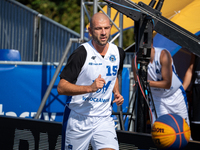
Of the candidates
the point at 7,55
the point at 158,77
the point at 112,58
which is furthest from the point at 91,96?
the point at 7,55

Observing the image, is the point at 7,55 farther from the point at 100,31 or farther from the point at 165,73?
the point at 100,31

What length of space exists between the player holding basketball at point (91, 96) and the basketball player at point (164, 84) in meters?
1.39

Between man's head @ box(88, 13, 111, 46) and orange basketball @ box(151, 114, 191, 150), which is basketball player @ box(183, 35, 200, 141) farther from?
man's head @ box(88, 13, 111, 46)

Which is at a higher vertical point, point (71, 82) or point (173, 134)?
point (71, 82)

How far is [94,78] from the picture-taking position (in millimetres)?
3158

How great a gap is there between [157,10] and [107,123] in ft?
4.39

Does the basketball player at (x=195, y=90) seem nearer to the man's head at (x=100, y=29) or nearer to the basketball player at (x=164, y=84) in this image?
the basketball player at (x=164, y=84)

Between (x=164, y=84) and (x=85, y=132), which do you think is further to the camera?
(x=164, y=84)

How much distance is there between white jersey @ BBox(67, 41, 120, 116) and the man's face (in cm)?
14

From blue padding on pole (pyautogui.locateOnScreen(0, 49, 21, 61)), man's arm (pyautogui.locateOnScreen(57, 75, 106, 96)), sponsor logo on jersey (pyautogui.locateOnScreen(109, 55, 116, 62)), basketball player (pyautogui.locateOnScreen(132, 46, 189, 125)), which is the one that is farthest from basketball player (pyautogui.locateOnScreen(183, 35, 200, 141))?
blue padding on pole (pyautogui.locateOnScreen(0, 49, 21, 61))

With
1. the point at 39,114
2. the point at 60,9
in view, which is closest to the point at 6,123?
the point at 39,114

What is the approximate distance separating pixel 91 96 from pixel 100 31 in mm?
709

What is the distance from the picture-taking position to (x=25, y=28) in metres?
9.48

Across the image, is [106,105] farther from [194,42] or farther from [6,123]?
[6,123]
